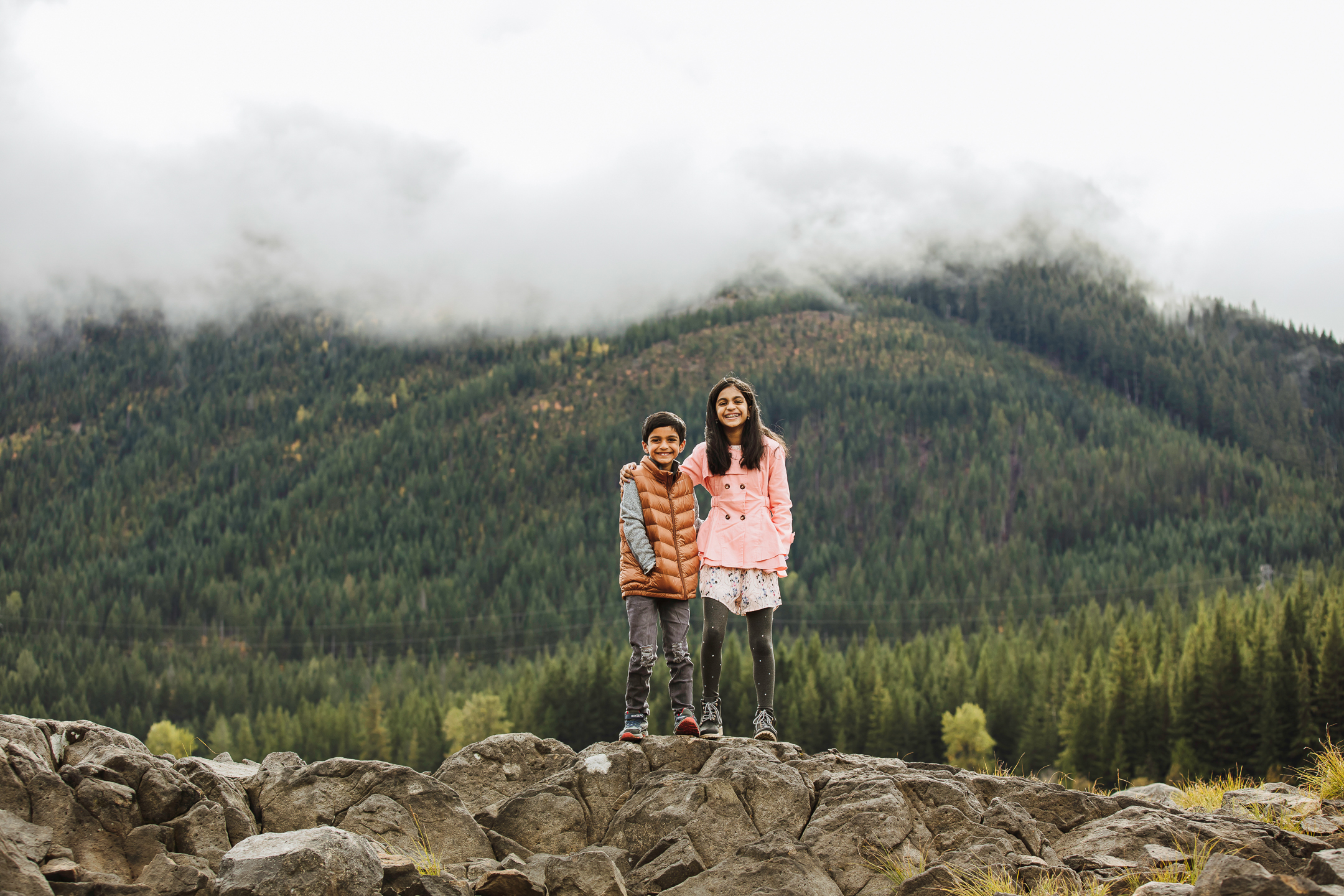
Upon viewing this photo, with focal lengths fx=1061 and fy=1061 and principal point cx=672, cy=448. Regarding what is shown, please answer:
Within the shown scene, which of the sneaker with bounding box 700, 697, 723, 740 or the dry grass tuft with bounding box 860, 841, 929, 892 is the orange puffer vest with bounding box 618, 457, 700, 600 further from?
the dry grass tuft with bounding box 860, 841, 929, 892

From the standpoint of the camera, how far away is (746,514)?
13188mm

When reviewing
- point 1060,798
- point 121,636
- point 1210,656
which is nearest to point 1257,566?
point 1210,656

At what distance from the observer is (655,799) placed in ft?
41.1

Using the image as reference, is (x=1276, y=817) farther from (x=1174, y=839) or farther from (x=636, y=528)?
(x=636, y=528)

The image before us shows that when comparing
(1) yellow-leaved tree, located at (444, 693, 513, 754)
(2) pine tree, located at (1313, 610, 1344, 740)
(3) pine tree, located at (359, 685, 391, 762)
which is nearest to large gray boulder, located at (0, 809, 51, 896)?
(2) pine tree, located at (1313, 610, 1344, 740)

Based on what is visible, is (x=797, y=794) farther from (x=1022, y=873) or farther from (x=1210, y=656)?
(x=1210, y=656)

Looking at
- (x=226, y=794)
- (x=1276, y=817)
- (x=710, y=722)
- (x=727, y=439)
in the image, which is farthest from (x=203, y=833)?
(x=1276, y=817)

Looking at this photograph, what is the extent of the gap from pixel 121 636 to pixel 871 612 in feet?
406

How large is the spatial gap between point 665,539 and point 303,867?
529cm

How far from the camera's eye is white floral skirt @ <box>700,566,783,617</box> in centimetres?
1293

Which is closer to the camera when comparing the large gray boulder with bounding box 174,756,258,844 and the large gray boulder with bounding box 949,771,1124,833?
the large gray boulder with bounding box 174,756,258,844

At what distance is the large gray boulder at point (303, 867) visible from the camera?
1003 centimetres

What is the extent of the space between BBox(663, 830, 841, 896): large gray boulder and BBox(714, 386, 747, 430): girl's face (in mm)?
4940

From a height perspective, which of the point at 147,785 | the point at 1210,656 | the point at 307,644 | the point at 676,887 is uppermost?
the point at 147,785
